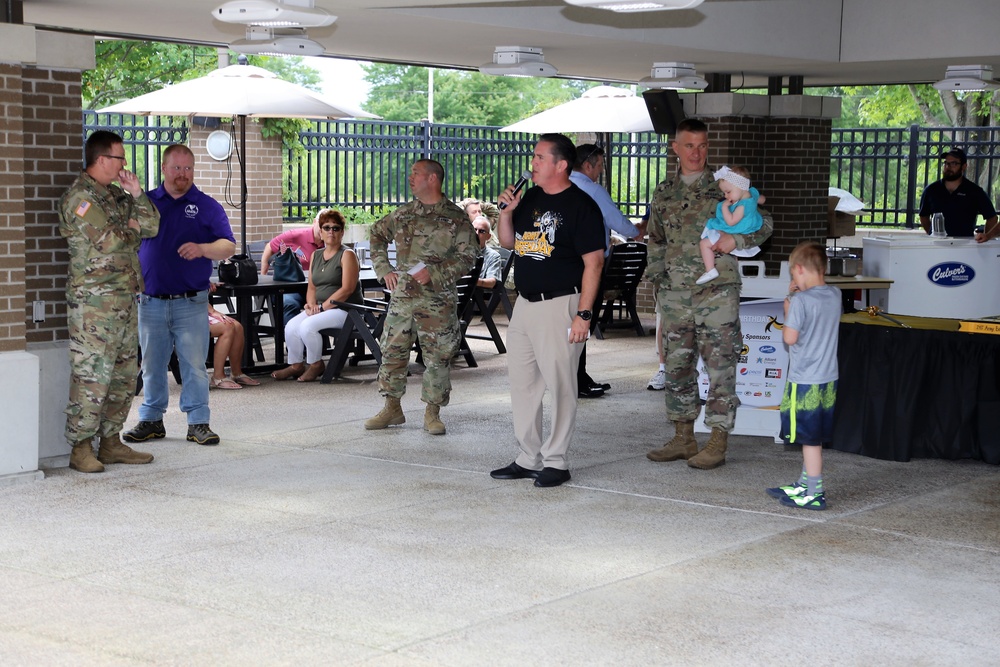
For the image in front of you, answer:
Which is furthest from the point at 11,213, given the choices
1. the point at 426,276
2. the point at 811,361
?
the point at 811,361

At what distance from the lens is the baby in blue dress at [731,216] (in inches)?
288

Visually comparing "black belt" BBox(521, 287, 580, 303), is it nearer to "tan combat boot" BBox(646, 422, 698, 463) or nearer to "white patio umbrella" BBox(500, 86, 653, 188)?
"tan combat boot" BBox(646, 422, 698, 463)

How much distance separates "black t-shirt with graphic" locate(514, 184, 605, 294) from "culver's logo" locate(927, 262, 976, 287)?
156 inches

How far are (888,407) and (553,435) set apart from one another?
7.18 ft

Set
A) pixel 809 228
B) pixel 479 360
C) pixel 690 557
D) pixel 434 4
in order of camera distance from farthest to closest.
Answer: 1. pixel 809 228
2. pixel 479 360
3. pixel 434 4
4. pixel 690 557

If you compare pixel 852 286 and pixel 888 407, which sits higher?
pixel 852 286

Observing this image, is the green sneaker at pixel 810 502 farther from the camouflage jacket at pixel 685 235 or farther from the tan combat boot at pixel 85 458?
the tan combat boot at pixel 85 458

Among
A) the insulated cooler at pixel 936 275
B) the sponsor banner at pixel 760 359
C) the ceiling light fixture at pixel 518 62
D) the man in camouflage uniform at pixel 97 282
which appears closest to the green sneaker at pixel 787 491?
the sponsor banner at pixel 760 359

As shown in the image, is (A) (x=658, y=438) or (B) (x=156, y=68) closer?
(A) (x=658, y=438)

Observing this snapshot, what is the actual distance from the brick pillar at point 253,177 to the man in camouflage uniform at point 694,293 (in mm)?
8953

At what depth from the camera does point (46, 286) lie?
754 centimetres

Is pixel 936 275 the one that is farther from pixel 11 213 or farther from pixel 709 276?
pixel 11 213

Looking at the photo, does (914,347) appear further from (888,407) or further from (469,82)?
(469,82)

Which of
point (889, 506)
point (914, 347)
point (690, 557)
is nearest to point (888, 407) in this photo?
point (914, 347)
